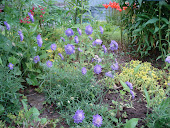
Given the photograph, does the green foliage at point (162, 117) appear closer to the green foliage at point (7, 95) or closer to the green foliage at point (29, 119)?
the green foliage at point (29, 119)

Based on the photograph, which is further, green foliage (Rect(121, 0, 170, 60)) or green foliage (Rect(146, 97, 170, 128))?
green foliage (Rect(121, 0, 170, 60))

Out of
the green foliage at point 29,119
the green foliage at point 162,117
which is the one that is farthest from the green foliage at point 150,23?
the green foliage at point 29,119

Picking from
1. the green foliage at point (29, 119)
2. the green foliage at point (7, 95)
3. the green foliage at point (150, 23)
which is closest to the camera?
the green foliage at point (29, 119)

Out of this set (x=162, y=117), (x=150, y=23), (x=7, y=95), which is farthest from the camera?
(x=150, y=23)

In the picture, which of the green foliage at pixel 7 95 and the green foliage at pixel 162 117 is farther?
the green foliage at pixel 7 95

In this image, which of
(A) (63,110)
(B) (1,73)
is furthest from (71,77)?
(B) (1,73)

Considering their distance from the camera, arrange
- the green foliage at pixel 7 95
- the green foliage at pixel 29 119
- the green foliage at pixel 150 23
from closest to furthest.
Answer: the green foliage at pixel 29 119 → the green foliage at pixel 7 95 → the green foliage at pixel 150 23

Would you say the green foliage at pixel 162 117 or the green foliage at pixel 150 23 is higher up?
the green foliage at pixel 150 23

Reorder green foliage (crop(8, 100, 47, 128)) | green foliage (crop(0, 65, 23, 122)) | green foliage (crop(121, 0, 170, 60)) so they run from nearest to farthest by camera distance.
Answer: green foliage (crop(8, 100, 47, 128)) < green foliage (crop(0, 65, 23, 122)) < green foliage (crop(121, 0, 170, 60))

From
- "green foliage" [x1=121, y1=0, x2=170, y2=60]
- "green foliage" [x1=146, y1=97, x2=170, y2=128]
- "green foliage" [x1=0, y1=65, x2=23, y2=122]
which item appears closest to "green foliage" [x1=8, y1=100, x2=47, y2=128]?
"green foliage" [x1=0, y1=65, x2=23, y2=122]

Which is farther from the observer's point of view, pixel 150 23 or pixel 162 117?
pixel 150 23

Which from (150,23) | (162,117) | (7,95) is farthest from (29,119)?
(150,23)

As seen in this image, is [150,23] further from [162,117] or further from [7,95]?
[7,95]

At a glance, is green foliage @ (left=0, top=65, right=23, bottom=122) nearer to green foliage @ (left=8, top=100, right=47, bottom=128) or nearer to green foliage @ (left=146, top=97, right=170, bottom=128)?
green foliage @ (left=8, top=100, right=47, bottom=128)
